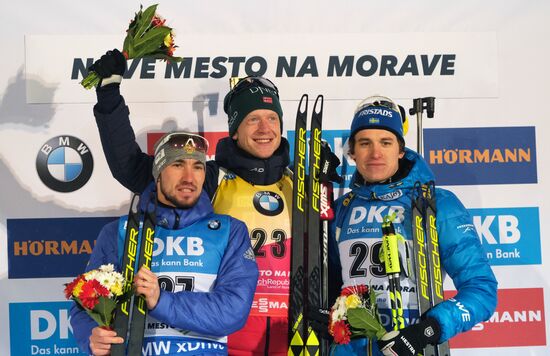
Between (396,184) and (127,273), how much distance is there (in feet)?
4.15

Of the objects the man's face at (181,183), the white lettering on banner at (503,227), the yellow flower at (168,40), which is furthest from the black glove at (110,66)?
the white lettering on banner at (503,227)

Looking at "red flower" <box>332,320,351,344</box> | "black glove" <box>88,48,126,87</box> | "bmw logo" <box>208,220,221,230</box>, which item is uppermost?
"black glove" <box>88,48,126,87</box>

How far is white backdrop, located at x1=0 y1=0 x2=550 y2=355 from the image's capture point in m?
4.50

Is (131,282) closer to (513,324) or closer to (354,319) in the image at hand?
(354,319)

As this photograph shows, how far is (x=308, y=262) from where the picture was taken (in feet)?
11.9

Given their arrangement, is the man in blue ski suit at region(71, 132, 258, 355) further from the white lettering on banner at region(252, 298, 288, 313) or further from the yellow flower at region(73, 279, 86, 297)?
the white lettering on banner at region(252, 298, 288, 313)

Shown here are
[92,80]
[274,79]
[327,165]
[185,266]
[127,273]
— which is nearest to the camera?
[127,273]

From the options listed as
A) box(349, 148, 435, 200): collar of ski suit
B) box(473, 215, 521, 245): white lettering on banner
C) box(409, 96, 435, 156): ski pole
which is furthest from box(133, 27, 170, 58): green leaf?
box(473, 215, 521, 245): white lettering on banner

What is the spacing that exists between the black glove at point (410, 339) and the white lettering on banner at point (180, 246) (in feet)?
2.84

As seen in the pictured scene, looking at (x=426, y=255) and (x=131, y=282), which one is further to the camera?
(x=426, y=255)

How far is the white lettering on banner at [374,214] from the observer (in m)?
3.52

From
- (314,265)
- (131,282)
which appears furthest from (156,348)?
(314,265)

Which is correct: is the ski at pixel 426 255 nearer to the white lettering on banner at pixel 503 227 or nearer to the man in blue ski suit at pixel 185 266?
the man in blue ski suit at pixel 185 266

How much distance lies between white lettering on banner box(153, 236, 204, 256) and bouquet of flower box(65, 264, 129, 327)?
1.03 feet
